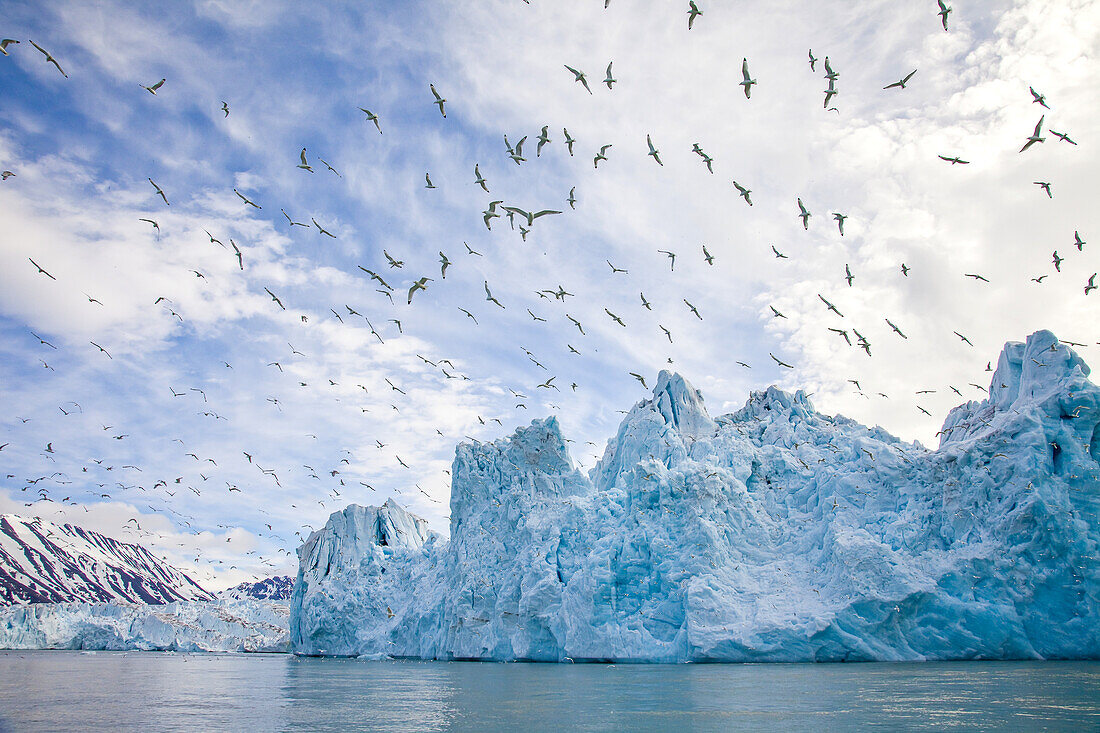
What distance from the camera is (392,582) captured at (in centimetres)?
5156

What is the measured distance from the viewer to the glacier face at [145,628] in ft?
264

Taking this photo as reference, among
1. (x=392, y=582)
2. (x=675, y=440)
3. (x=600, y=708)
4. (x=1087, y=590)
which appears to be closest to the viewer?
(x=600, y=708)

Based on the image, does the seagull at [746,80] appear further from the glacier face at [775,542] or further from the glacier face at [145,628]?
the glacier face at [145,628]

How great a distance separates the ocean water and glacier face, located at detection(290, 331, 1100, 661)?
6192 millimetres

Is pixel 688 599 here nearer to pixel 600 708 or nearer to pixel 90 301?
pixel 600 708

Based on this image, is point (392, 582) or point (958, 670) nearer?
point (958, 670)

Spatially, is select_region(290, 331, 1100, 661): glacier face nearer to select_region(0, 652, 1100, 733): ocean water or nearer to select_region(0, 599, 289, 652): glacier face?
select_region(0, 652, 1100, 733): ocean water

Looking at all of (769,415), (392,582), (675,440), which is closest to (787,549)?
(675,440)

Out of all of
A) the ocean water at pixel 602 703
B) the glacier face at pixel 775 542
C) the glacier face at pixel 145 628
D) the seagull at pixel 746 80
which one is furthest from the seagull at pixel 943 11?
the glacier face at pixel 145 628

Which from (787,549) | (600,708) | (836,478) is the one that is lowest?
(600,708)

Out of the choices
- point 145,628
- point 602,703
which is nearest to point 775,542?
point 602,703

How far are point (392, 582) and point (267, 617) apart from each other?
51975 mm

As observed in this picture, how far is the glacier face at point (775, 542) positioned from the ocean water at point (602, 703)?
244 inches

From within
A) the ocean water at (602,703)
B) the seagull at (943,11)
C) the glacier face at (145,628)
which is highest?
the seagull at (943,11)
